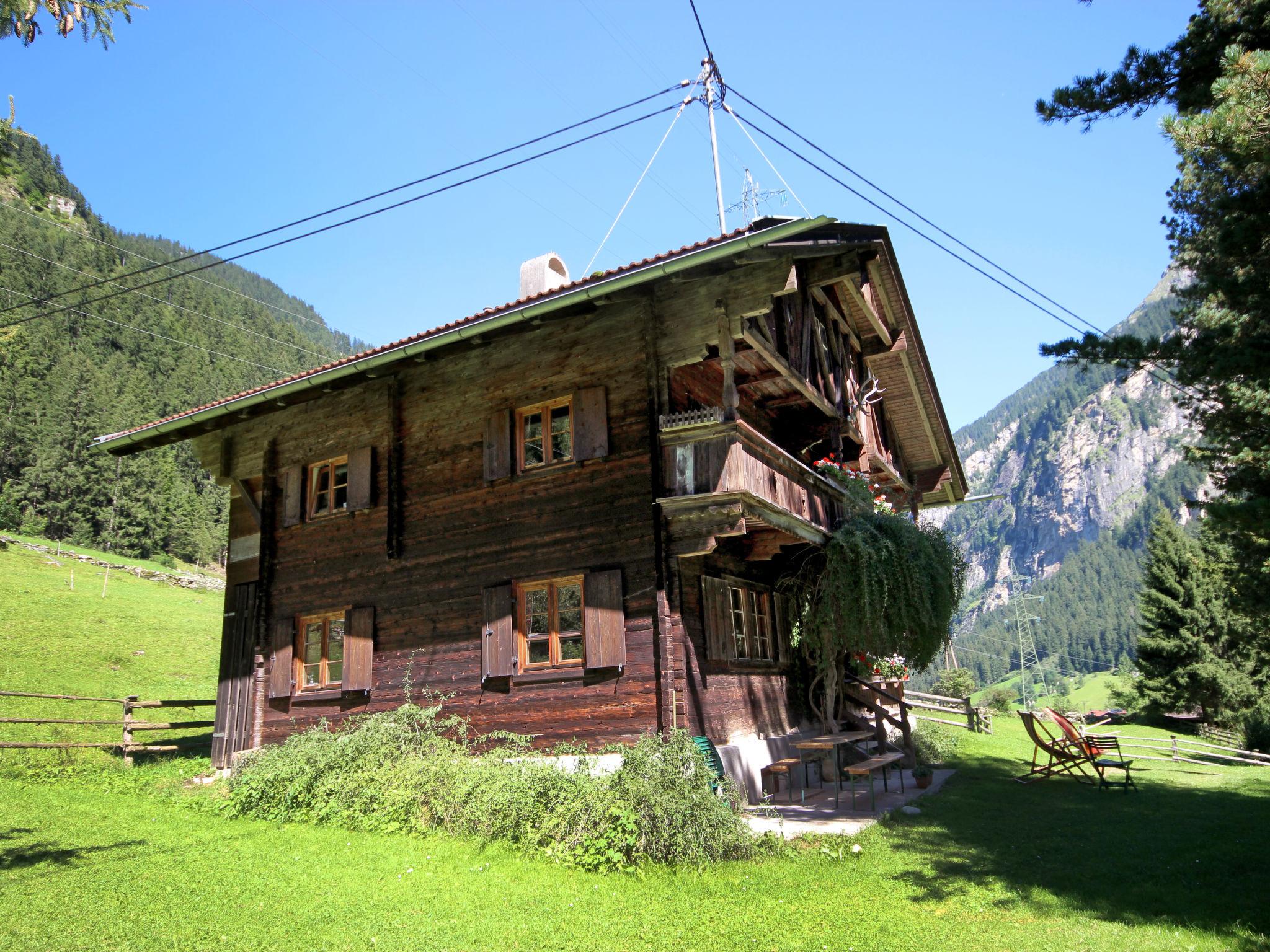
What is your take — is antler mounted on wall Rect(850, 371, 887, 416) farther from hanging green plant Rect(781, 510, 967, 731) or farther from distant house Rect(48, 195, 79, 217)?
distant house Rect(48, 195, 79, 217)

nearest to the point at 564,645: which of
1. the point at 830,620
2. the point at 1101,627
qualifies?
the point at 830,620

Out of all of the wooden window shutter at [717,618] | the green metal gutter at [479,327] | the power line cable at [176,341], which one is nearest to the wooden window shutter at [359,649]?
the green metal gutter at [479,327]

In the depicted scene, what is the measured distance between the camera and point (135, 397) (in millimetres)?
91875

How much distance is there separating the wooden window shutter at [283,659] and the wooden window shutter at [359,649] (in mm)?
1603

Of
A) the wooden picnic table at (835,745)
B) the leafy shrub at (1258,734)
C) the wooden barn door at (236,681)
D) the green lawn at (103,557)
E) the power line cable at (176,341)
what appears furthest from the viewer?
the power line cable at (176,341)

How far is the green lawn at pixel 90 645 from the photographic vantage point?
65.6 ft

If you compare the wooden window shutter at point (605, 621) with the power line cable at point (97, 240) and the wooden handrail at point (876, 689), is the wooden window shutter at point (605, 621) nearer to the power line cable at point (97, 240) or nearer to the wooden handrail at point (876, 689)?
the wooden handrail at point (876, 689)

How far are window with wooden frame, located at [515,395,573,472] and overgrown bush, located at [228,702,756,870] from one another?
415 cm

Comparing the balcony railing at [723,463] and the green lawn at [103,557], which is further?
the green lawn at [103,557]

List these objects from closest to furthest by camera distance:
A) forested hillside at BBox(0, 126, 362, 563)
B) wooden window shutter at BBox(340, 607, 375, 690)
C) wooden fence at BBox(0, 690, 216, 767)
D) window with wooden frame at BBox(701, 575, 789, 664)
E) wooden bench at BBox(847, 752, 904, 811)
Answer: wooden bench at BBox(847, 752, 904, 811)
window with wooden frame at BBox(701, 575, 789, 664)
wooden fence at BBox(0, 690, 216, 767)
wooden window shutter at BBox(340, 607, 375, 690)
forested hillside at BBox(0, 126, 362, 563)

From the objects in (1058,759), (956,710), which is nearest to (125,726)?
(1058,759)

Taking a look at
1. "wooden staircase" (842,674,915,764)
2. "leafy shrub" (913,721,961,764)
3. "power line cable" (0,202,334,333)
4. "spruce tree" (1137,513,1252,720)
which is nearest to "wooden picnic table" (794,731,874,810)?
"wooden staircase" (842,674,915,764)

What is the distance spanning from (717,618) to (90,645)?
2620 cm

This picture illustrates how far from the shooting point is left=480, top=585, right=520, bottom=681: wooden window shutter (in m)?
12.7
